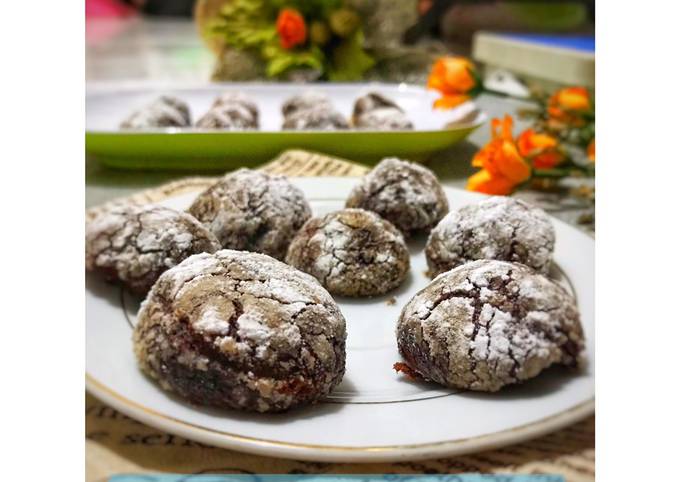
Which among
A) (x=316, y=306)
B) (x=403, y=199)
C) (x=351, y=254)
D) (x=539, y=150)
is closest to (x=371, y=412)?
(x=316, y=306)

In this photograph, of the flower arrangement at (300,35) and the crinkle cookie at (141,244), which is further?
the flower arrangement at (300,35)

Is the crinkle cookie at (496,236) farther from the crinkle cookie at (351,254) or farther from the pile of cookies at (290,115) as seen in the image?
the pile of cookies at (290,115)

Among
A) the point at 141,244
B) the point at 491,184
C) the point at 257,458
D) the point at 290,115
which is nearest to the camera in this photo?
the point at 257,458

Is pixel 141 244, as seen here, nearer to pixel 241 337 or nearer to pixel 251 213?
pixel 251 213

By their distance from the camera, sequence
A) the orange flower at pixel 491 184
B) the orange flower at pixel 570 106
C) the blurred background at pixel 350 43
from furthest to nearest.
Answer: the blurred background at pixel 350 43 → the orange flower at pixel 570 106 → the orange flower at pixel 491 184

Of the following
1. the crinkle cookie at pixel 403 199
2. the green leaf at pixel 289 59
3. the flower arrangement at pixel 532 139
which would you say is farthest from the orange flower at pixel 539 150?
the green leaf at pixel 289 59

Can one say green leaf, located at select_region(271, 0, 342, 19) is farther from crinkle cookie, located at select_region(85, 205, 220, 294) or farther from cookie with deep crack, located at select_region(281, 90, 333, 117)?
crinkle cookie, located at select_region(85, 205, 220, 294)
